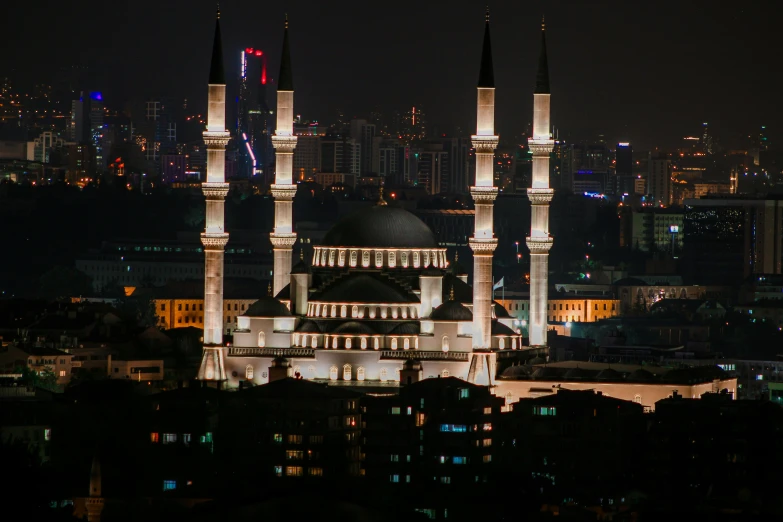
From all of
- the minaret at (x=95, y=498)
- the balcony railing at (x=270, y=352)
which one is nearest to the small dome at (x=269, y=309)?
the balcony railing at (x=270, y=352)

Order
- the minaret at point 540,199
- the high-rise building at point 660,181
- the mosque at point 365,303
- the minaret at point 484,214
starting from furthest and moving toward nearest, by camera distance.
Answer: the high-rise building at point 660,181 → the minaret at point 540,199 → the mosque at point 365,303 → the minaret at point 484,214

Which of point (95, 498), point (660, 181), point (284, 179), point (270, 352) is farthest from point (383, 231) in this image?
point (660, 181)

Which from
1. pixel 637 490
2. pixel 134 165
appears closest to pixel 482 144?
pixel 637 490

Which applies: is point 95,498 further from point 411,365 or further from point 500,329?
point 500,329

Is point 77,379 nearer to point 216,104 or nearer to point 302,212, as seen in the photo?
point 216,104

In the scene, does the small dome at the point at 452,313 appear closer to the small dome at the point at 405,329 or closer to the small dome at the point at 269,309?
the small dome at the point at 405,329
